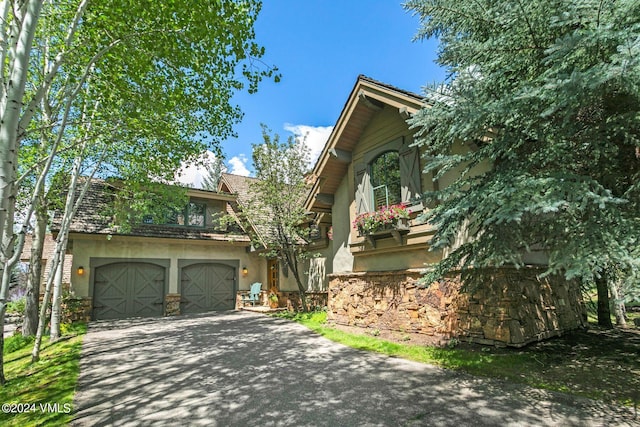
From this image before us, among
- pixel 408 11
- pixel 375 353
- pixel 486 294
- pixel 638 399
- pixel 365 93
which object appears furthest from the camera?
pixel 365 93

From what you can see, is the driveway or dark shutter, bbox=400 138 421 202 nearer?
the driveway

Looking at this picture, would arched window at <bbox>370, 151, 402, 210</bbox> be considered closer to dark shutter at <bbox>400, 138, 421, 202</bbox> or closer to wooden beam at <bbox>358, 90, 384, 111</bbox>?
dark shutter at <bbox>400, 138, 421, 202</bbox>

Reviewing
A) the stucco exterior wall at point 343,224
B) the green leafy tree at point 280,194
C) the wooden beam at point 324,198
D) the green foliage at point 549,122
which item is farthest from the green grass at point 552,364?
the green leafy tree at point 280,194

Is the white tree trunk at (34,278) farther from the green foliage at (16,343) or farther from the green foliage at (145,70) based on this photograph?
the green foliage at (145,70)

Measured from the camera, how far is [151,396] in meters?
4.83

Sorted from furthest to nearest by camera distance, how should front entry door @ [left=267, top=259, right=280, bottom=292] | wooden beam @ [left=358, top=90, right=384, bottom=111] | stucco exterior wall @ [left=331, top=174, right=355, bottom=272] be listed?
front entry door @ [left=267, top=259, right=280, bottom=292]
stucco exterior wall @ [left=331, top=174, right=355, bottom=272]
wooden beam @ [left=358, top=90, right=384, bottom=111]

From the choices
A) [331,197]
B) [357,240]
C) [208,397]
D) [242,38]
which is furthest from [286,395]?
[331,197]

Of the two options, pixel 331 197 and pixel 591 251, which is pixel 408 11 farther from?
pixel 331 197

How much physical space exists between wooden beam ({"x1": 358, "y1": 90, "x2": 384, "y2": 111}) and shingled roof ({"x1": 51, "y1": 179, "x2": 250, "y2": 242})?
9.44 m

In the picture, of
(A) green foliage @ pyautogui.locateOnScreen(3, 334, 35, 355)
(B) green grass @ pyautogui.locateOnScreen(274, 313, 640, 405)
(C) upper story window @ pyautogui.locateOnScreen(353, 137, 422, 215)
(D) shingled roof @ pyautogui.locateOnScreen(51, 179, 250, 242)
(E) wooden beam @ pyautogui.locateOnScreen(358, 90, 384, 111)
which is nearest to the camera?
(B) green grass @ pyautogui.locateOnScreen(274, 313, 640, 405)

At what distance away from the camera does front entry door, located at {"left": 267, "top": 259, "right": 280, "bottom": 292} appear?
16.4m

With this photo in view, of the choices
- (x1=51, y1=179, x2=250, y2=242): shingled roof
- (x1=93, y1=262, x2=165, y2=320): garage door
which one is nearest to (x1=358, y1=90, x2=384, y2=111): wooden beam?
(x1=51, y1=179, x2=250, y2=242): shingled roof

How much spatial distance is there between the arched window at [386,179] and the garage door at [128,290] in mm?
10695

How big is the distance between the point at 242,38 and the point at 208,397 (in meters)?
6.38
